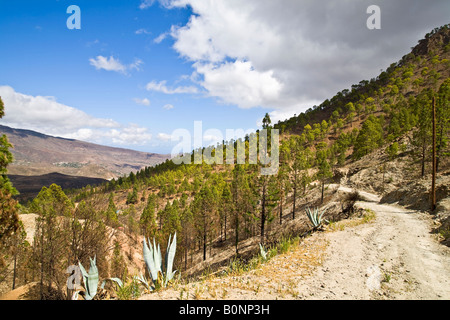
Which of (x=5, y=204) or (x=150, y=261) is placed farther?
(x=5, y=204)

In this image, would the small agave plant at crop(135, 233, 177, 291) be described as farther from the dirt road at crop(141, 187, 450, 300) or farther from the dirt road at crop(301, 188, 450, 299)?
the dirt road at crop(301, 188, 450, 299)

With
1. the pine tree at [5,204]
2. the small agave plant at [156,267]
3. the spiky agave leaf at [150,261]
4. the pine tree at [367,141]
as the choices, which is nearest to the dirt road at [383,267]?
the small agave plant at [156,267]

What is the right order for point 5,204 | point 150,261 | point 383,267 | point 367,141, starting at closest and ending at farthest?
point 150,261
point 383,267
point 5,204
point 367,141

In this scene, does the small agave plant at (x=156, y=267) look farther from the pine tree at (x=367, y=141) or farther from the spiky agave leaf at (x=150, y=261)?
the pine tree at (x=367, y=141)

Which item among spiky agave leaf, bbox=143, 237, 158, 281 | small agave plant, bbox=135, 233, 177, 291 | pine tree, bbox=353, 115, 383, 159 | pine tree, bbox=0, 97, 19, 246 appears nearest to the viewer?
small agave plant, bbox=135, 233, 177, 291

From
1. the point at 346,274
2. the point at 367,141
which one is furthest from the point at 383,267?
the point at 367,141

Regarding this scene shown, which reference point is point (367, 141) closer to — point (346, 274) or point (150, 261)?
point (346, 274)

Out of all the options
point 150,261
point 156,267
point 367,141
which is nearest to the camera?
point 150,261

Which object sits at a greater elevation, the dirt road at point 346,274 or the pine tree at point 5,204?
the pine tree at point 5,204

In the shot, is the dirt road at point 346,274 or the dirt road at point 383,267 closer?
the dirt road at point 346,274

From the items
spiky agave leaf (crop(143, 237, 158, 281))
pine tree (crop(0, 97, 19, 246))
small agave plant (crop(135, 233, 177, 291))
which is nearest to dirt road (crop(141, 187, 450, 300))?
small agave plant (crop(135, 233, 177, 291))

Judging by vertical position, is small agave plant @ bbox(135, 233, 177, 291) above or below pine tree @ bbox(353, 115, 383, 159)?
below

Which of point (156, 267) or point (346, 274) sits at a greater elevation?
point (156, 267)
